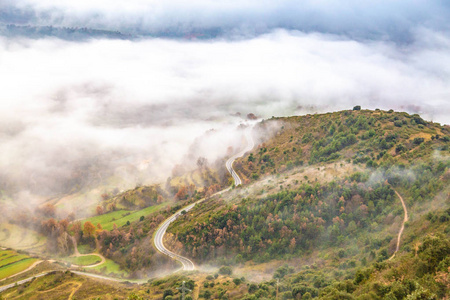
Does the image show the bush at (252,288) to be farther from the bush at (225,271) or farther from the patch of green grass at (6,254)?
the patch of green grass at (6,254)

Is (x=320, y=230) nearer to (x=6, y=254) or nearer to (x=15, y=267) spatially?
(x=15, y=267)

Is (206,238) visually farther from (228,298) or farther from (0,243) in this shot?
(0,243)

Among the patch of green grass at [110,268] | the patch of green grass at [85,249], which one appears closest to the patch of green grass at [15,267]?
the patch of green grass at [85,249]

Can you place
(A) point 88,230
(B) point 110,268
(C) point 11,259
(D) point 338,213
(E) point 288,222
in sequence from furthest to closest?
(A) point 88,230
(C) point 11,259
(B) point 110,268
(E) point 288,222
(D) point 338,213

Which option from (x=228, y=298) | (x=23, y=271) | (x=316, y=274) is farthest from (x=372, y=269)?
(x=23, y=271)

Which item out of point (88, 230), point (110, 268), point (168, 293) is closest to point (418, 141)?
point (168, 293)

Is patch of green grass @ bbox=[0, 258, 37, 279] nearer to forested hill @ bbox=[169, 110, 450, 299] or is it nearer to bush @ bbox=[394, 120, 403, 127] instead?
forested hill @ bbox=[169, 110, 450, 299]
